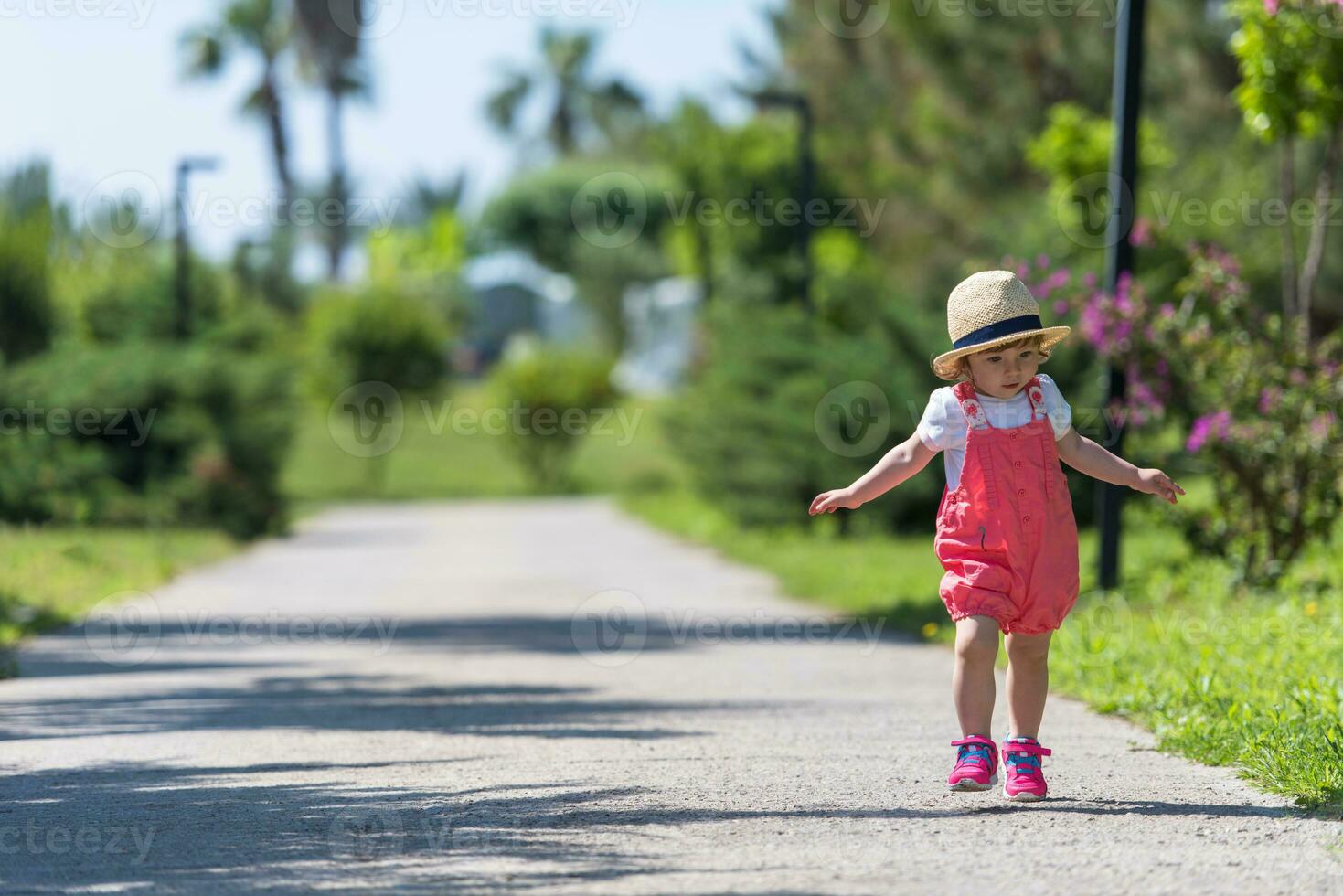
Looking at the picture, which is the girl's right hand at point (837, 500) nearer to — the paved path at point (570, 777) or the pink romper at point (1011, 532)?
the pink romper at point (1011, 532)

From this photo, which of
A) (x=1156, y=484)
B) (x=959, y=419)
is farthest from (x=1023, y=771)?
(x=959, y=419)

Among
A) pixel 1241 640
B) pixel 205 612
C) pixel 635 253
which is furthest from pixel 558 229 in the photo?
pixel 1241 640

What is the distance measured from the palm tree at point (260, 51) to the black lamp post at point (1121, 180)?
45152 millimetres

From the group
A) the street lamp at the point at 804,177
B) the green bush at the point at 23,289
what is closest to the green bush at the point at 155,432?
the green bush at the point at 23,289

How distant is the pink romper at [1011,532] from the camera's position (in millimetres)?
5652

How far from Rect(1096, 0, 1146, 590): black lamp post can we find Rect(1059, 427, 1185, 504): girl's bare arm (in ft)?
21.4

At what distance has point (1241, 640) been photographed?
368 inches

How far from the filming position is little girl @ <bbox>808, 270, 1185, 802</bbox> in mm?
5652

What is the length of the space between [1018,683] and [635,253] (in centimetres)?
6768

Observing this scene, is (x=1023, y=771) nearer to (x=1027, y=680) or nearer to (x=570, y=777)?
(x=1027, y=680)

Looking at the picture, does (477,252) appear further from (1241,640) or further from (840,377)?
(1241,640)

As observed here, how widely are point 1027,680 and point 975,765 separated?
1.06 ft

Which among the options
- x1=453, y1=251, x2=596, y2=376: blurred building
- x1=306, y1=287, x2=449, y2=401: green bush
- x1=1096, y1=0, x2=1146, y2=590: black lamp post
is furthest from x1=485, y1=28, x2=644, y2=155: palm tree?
x1=1096, y1=0, x2=1146, y2=590: black lamp post

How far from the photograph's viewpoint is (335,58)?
5522 cm
